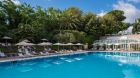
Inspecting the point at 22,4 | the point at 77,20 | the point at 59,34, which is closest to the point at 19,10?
the point at 22,4

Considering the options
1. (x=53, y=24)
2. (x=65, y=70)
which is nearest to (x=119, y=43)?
(x=53, y=24)

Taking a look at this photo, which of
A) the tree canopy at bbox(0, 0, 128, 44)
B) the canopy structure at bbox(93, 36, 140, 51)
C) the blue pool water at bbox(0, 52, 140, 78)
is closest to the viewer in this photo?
the blue pool water at bbox(0, 52, 140, 78)

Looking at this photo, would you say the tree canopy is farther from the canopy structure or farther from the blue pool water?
the blue pool water

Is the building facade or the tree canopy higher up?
the tree canopy

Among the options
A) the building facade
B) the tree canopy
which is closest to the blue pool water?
the tree canopy

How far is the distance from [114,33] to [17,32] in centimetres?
2551

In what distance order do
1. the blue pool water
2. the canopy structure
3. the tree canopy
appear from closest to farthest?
1. the blue pool water
2. the tree canopy
3. the canopy structure

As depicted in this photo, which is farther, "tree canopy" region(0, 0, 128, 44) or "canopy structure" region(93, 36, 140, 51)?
"canopy structure" region(93, 36, 140, 51)

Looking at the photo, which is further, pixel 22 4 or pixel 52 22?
Answer: pixel 52 22

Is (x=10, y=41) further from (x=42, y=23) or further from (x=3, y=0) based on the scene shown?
(x=42, y=23)

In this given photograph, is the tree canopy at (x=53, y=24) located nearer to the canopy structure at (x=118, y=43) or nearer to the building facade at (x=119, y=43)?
the building facade at (x=119, y=43)

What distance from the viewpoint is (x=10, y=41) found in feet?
92.4

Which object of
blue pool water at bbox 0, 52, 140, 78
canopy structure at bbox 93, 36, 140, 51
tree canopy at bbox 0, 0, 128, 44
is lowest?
blue pool water at bbox 0, 52, 140, 78

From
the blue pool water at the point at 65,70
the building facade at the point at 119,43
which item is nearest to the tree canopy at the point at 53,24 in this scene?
the building facade at the point at 119,43
